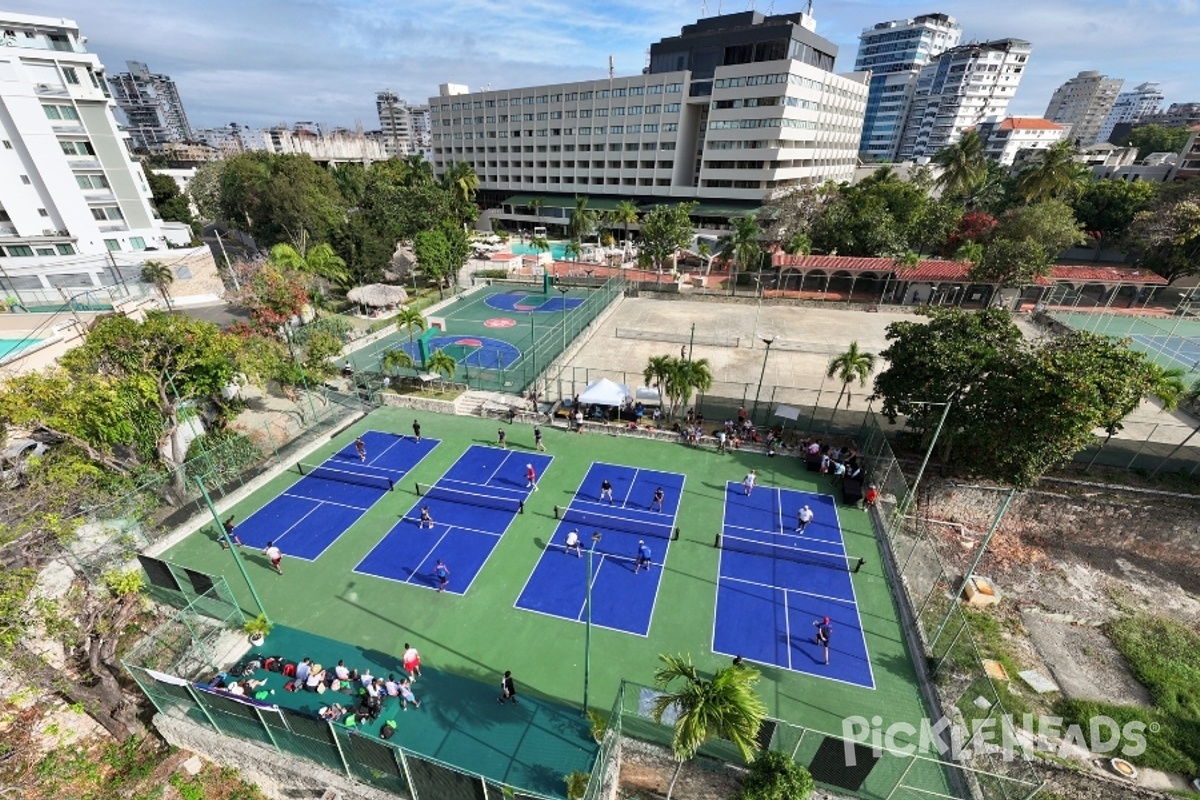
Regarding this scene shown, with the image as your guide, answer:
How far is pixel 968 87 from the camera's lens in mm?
125375

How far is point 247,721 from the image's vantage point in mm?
12312

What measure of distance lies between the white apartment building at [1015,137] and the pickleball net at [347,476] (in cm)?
14092

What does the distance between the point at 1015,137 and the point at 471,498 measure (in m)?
146

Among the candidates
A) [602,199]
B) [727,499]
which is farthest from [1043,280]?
[602,199]

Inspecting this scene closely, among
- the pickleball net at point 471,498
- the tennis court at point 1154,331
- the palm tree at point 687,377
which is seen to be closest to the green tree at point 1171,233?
the tennis court at point 1154,331

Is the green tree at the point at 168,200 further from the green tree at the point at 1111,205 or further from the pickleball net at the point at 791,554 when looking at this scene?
the green tree at the point at 1111,205

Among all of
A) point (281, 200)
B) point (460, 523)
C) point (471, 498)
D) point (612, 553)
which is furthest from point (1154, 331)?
point (281, 200)

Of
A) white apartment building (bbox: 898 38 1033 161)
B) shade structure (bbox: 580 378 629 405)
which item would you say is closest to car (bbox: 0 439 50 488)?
shade structure (bbox: 580 378 629 405)

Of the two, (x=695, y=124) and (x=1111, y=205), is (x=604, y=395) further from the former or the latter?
(x=1111, y=205)

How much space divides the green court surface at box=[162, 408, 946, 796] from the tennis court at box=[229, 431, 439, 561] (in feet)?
1.88

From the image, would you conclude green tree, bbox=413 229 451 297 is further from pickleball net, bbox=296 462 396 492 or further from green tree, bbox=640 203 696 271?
pickleball net, bbox=296 462 396 492

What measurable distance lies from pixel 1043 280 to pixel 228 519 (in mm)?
63396

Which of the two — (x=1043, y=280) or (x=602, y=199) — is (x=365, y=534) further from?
(x=602, y=199)

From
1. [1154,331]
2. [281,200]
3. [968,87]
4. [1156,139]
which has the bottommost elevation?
[1154,331]
